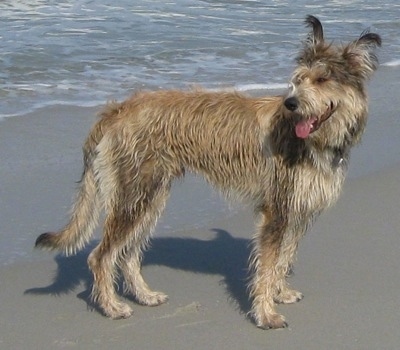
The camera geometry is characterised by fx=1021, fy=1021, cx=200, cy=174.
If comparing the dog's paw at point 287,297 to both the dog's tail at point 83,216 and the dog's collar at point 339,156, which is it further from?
the dog's tail at point 83,216

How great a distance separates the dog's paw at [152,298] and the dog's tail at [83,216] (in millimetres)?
467

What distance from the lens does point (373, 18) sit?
14.9m

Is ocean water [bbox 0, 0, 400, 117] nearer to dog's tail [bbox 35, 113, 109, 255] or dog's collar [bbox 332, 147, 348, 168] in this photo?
dog's tail [bbox 35, 113, 109, 255]

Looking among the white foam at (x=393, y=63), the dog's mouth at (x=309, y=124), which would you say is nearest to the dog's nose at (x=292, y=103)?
the dog's mouth at (x=309, y=124)

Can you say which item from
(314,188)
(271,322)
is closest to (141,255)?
(271,322)

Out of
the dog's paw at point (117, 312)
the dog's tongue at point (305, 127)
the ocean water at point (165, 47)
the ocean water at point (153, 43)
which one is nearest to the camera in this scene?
the dog's tongue at point (305, 127)

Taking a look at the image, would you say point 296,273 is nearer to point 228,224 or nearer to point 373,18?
point 228,224

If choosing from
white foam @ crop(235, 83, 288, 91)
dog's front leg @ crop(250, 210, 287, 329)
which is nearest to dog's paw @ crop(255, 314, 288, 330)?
dog's front leg @ crop(250, 210, 287, 329)

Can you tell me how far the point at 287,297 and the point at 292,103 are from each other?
4.32 ft

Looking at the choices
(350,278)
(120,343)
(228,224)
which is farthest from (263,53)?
(120,343)

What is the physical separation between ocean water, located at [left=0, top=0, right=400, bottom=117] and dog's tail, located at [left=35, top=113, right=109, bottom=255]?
3639mm

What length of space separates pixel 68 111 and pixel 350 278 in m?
4.10

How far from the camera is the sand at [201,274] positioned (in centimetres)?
534

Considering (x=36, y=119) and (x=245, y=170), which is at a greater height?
(x=245, y=170)
